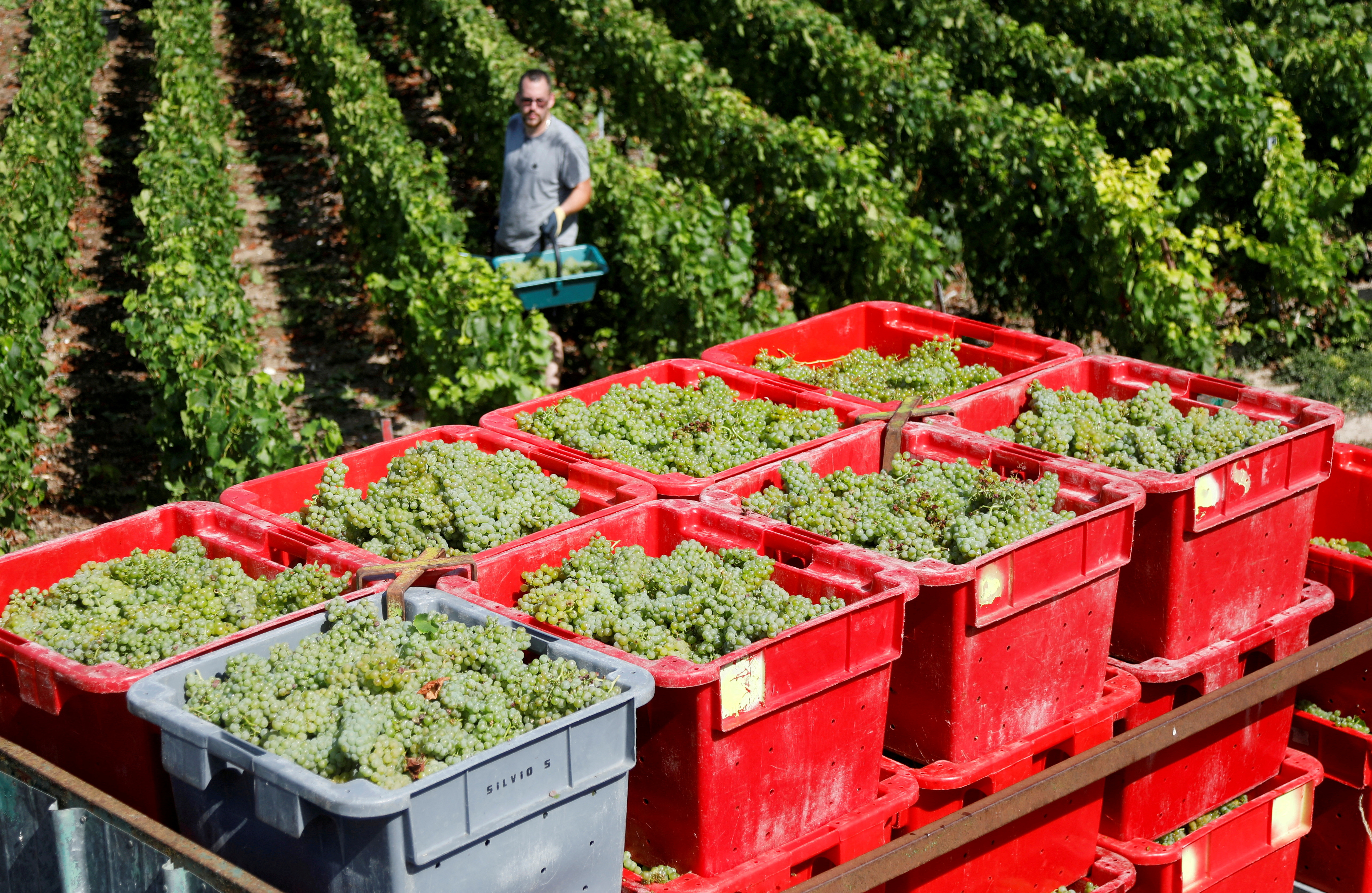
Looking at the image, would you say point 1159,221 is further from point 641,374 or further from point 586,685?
point 586,685

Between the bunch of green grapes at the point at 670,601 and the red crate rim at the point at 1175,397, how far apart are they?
0.95m

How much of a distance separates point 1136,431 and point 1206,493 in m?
0.34

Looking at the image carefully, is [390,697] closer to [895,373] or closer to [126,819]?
[126,819]

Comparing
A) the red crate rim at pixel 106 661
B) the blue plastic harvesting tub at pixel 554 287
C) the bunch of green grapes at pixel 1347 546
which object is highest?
the red crate rim at pixel 106 661

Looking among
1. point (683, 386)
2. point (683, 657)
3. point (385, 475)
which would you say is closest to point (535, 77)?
point (683, 386)

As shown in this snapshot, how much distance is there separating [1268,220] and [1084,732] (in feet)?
19.9

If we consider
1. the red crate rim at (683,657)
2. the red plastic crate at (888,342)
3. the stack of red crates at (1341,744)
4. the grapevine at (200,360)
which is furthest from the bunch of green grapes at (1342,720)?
the grapevine at (200,360)

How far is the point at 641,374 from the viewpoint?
4418 millimetres

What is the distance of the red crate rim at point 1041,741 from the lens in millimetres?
3100

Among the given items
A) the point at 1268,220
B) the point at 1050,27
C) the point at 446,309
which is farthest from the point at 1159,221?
the point at 1050,27

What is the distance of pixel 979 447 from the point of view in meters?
3.74

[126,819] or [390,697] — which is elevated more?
[390,697]

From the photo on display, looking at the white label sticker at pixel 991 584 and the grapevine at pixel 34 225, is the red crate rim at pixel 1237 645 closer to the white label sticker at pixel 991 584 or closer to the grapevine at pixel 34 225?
the white label sticker at pixel 991 584

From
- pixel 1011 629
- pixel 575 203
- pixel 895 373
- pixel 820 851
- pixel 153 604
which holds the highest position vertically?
pixel 575 203
